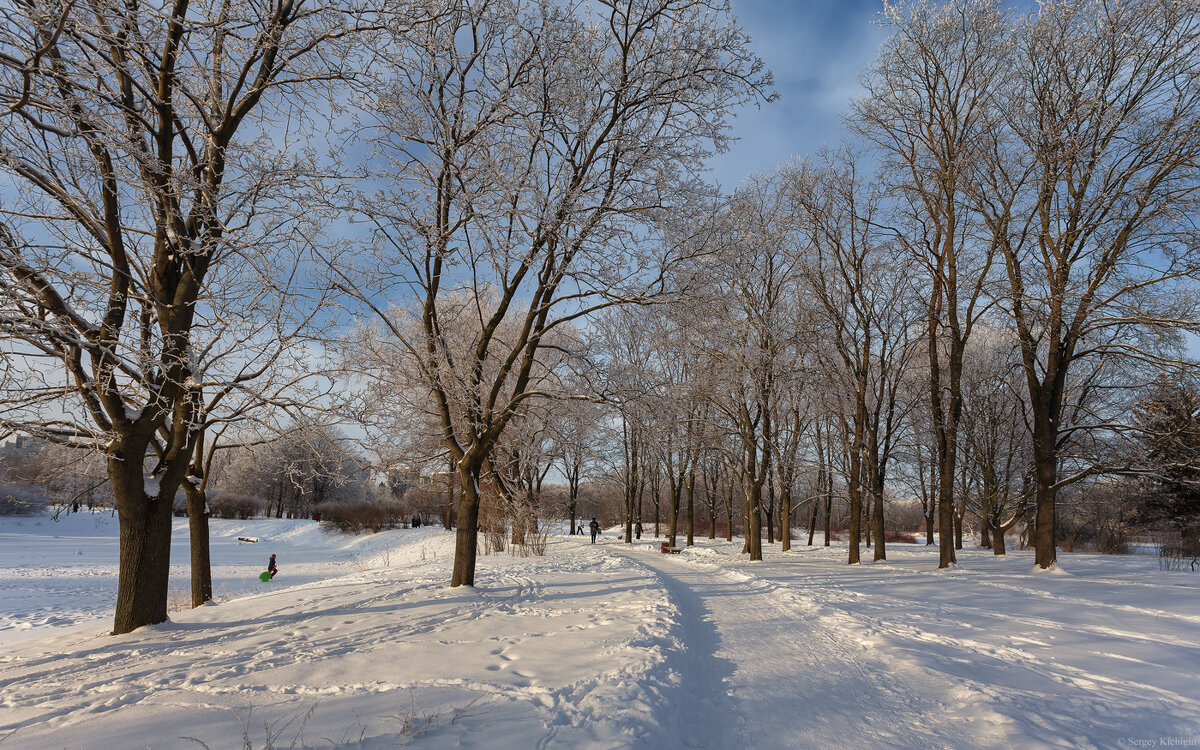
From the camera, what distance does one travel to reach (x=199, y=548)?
37.0 feet

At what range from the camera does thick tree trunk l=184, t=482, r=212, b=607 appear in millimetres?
10965

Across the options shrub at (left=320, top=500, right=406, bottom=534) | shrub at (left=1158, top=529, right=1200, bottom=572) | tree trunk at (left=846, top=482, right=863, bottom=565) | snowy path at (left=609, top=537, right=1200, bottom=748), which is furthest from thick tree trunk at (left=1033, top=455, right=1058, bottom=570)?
shrub at (left=320, top=500, right=406, bottom=534)

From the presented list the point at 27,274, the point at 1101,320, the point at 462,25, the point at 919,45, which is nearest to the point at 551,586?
the point at 27,274

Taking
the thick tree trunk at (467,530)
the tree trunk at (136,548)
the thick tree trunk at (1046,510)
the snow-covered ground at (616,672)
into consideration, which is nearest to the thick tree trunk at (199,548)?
the snow-covered ground at (616,672)

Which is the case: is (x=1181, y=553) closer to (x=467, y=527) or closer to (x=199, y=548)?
(x=467, y=527)

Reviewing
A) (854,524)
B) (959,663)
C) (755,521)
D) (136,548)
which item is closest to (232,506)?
(755,521)

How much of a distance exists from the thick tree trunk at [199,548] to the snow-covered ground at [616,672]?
2.91 meters

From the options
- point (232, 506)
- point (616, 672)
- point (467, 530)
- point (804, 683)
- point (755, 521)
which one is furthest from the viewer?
point (232, 506)

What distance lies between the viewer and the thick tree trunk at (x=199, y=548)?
1096 cm

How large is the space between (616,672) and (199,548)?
34.1 feet

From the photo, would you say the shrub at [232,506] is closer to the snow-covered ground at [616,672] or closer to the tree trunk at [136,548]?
the snow-covered ground at [616,672]

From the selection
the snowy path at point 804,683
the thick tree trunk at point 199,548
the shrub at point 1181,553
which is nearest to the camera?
the snowy path at point 804,683

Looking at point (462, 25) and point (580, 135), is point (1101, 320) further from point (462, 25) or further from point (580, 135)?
point (462, 25)

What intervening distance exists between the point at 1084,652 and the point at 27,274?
1236cm
